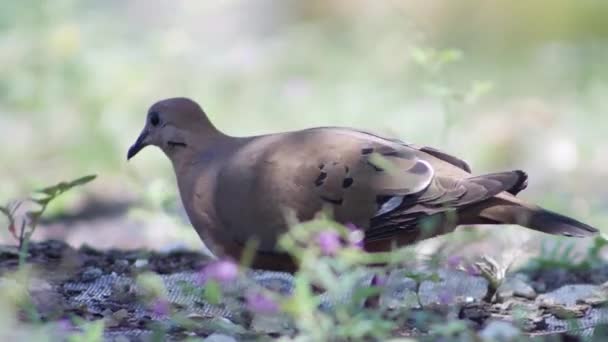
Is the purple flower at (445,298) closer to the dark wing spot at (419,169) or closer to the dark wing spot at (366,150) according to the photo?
the dark wing spot at (419,169)

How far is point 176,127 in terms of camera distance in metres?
4.81

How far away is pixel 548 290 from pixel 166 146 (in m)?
1.58

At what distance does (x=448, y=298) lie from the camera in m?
4.11

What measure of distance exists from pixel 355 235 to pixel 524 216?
2.18 ft

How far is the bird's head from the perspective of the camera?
4.75 metres

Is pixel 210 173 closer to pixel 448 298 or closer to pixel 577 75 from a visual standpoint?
pixel 448 298

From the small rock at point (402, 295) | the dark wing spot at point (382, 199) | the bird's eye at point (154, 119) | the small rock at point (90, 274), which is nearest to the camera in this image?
the small rock at point (402, 295)

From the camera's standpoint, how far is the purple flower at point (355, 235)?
12.0 feet

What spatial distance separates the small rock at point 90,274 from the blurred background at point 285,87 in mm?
1664

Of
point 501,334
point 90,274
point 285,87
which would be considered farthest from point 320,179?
point 285,87

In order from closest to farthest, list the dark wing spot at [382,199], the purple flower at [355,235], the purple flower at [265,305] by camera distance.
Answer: the purple flower at [265,305] → the purple flower at [355,235] → the dark wing spot at [382,199]

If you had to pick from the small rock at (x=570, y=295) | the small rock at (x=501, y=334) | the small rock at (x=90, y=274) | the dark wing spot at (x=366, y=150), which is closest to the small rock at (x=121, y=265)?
the small rock at (x=90, y=274)

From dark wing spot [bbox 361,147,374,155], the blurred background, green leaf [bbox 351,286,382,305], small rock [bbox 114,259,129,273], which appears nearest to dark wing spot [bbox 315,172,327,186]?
dark wing spot [bbox 361,147,374,155]

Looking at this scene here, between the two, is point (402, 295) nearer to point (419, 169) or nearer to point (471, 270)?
point (471, 270)
